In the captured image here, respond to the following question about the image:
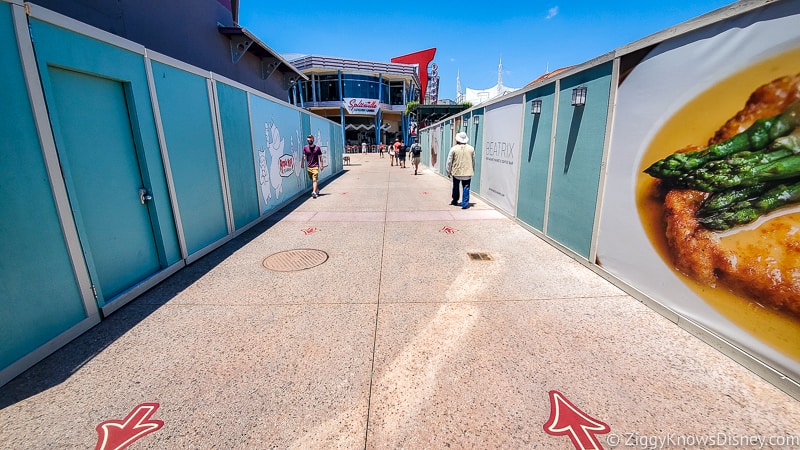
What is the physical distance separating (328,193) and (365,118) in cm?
3608

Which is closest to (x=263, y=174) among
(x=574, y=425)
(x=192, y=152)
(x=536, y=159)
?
(x=192, y=152)

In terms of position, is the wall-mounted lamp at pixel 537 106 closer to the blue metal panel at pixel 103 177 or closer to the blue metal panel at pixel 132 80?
the blue metal panel at pixel 132 80

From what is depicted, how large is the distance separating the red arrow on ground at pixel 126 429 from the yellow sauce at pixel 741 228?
14.9 ft

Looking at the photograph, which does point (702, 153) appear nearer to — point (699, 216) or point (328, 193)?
point (699, 216)

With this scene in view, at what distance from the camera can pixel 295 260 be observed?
5.36 meters

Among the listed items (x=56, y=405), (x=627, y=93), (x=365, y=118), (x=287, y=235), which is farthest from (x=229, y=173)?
(x=365, y=118)

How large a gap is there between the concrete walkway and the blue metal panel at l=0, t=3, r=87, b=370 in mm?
340

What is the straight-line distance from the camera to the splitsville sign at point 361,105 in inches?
1613

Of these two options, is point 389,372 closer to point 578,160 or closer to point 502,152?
point 578,160

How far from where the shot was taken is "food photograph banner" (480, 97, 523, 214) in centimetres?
732

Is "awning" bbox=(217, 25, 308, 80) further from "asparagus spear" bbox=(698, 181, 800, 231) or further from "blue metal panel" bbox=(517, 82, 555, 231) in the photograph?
"asparagus spear" bbox=(698, 181, 800, 231)

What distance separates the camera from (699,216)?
3104mm

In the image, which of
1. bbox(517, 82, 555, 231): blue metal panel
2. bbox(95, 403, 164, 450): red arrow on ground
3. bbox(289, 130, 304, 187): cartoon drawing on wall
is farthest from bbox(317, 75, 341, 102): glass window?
bbox(95, 403, 164, 450): red arrow on ground

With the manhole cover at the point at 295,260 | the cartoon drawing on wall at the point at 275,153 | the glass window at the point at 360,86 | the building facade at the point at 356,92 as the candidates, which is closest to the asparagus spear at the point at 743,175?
the manhole cover at the point at 295,260
